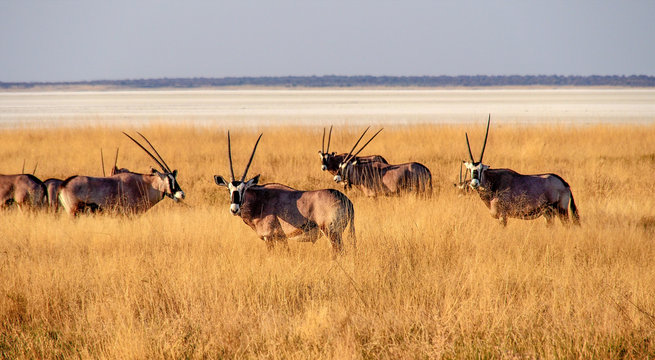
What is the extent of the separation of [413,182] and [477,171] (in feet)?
8.07

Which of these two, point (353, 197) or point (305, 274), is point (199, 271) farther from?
point (353, 197)

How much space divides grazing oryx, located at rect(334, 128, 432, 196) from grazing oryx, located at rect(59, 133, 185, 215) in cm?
320

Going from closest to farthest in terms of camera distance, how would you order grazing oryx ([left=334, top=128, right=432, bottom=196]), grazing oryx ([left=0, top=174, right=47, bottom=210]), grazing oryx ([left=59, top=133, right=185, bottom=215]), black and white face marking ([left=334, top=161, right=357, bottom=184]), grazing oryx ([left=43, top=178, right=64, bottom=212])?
grazing oryx ([left=59, top=133, right=185, bottom=215]) → grazing oryx ([left=0, top=174, right=47, bottom=210]) → grazing oryx ([left=43, top=178, right=64, bottom=212]) → grazing oryx ([left=334, top=128, right=432, bottom=196]) → black and white face marking ([left=334, top=161, right=357, bottom=184])

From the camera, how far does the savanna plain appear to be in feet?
15.6

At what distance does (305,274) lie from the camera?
6273 mm

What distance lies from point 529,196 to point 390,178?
10.4 ft

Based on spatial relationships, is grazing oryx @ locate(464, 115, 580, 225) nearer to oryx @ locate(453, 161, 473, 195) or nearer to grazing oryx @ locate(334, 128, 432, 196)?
oryx @ locate(453, 161, 473, 195)

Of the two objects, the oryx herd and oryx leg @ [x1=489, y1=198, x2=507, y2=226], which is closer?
the oryx herd

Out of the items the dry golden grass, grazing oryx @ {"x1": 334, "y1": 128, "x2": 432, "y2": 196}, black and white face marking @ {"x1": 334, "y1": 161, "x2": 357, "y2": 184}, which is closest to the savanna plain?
the dry golden grass

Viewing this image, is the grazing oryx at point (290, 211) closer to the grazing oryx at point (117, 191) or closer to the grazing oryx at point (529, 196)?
the grazing oryx at point (117, 191)

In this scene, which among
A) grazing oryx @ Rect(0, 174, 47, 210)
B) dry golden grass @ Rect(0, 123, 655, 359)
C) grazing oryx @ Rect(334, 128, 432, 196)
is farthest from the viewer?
grazing oryx @ Rect(334, 128, 432, 196)

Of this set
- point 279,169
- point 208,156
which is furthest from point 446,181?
point 208,156

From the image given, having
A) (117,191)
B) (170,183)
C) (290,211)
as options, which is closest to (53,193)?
(117,191)

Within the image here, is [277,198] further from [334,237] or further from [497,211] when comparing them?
[497,211]
